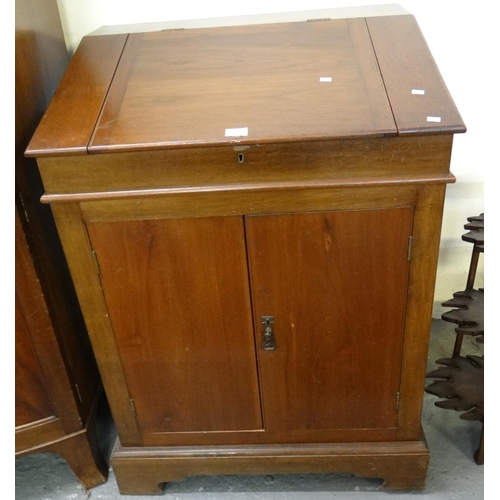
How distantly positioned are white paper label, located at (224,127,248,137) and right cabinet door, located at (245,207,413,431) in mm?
180

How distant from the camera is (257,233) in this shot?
1.12 m

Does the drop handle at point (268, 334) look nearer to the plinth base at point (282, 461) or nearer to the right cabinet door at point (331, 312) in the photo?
the right cabinet door at point (331, 312)

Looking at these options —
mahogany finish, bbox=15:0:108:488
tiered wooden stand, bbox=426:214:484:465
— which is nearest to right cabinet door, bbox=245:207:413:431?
tiered wooden stand, bbox=426:214:484:465

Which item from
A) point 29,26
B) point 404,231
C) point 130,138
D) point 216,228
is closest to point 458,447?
point 404,231

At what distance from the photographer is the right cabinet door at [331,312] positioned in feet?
3.64

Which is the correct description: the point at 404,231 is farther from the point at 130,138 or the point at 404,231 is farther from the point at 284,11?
the point at 284,11

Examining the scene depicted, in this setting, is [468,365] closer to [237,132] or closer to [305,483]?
[305,483]

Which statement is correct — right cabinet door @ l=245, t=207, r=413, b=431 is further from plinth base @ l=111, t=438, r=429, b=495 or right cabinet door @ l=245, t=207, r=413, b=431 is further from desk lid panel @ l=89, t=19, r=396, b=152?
desk lid panel @ l=89, t=19, r=396, b=152

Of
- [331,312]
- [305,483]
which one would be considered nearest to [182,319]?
[331,312]

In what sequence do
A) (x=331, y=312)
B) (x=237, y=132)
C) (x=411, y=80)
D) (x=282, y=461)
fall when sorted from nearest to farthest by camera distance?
(x=237, y=132) < (x=411, y=80) < (x=331, y=312) < (x=282, y=461)

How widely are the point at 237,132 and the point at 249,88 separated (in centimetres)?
17

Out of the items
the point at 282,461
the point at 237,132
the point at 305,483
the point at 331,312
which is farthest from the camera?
the point at 305,483

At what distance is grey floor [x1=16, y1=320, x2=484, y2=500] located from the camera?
1.50 metres
